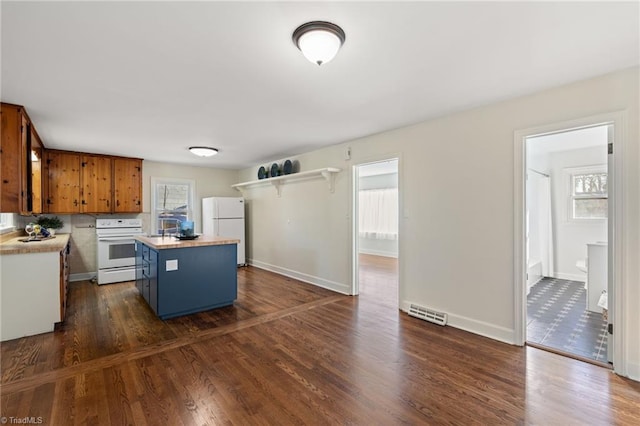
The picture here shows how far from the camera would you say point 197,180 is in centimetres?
680

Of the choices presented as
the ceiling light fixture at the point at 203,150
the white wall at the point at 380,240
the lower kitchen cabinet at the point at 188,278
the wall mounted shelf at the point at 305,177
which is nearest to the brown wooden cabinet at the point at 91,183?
the ceiling light fixture at the point at 203,150

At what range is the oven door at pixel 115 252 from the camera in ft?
16.7

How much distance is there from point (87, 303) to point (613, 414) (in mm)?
5580

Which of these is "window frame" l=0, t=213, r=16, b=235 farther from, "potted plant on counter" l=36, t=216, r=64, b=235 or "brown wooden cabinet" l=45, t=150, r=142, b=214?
"brown wooden cabinet" l=45, t=150, r=142, b=214

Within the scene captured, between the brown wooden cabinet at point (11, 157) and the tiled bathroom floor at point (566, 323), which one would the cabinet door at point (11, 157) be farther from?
the tiled bathroom floor at point (566, 323)

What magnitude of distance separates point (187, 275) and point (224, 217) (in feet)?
9.24

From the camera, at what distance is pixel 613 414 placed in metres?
1.82

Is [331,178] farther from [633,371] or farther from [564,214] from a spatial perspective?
[564,214]

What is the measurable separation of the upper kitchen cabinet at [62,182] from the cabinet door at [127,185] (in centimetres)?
57

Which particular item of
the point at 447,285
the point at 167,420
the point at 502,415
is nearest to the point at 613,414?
the point at 502,415

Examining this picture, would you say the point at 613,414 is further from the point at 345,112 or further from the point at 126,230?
the point at 126,230

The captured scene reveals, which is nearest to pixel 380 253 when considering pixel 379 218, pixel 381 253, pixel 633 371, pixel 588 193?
pixel 381 253

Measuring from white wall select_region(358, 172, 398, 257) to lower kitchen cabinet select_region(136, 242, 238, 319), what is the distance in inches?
215

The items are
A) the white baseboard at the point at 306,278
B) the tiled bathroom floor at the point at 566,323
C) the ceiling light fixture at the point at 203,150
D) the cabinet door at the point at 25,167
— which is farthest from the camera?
the ceiling light fixture at the point at 203,150
